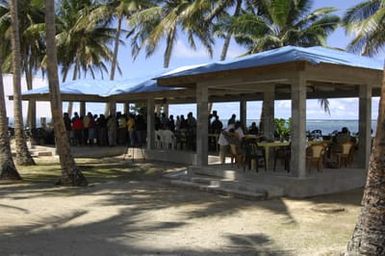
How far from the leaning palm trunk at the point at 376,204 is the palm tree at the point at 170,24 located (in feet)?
66.1

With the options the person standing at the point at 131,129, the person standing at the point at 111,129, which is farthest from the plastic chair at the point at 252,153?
the person standing at the point at 111,129

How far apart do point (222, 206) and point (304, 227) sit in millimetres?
2276

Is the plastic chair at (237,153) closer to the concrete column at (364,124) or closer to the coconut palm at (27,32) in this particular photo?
the concrete column at (364,124)

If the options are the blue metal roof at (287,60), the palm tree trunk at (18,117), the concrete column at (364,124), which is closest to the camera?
the blue metal roof at (287,60)

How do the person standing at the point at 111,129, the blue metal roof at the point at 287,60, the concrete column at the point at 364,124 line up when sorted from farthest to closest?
the person standing at the point at 111,129 < the concrete column at the point at 364,124 < the blue metal roof at the point at 287,60

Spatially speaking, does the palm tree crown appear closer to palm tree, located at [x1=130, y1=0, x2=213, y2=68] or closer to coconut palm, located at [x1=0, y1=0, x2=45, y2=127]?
palm tree, located at [x1=130, y1=0, x2=213, y2=68]

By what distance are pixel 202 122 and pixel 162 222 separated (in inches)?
242

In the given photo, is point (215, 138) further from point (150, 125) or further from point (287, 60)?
point (287, 60)

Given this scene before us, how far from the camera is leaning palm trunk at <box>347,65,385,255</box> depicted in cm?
616

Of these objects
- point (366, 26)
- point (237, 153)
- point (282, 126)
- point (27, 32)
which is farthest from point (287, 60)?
point (27, 32)

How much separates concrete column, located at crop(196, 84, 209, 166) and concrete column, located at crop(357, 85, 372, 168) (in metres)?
4.05

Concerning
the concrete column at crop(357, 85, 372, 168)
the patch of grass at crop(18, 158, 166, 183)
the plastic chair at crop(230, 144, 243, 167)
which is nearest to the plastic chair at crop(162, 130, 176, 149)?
the patch of grass at crop(18, 158, 166, 183)

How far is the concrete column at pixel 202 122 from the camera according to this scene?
1505cm

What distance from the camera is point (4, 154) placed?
14.9m
